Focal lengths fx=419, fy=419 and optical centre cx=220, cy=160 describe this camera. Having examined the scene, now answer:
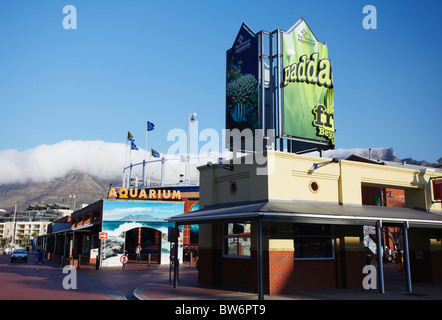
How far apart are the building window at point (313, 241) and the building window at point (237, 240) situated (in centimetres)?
214

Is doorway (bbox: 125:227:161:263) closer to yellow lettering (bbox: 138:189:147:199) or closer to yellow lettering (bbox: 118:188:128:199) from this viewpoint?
yellow lettering (bbox: 138:189:147:199)

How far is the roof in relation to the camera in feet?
48.9

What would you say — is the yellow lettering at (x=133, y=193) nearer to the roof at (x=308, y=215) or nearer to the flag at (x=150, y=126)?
the flag at (x=150, y=126)

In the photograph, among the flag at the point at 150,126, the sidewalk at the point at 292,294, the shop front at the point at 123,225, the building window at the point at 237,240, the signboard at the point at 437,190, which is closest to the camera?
the sidewalk at the point at 292,294

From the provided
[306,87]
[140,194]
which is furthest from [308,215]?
[140,194]

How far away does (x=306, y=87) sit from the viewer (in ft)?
69.9

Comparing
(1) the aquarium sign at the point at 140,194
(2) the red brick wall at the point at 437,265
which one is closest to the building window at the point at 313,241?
(2) the red brick wall at the point at 437,265

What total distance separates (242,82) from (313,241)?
28.6ft

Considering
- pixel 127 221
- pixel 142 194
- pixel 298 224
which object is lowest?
pixel 298 224

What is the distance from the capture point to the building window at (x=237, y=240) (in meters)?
18.5

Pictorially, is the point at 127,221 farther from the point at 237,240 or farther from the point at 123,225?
the point at 237,240
